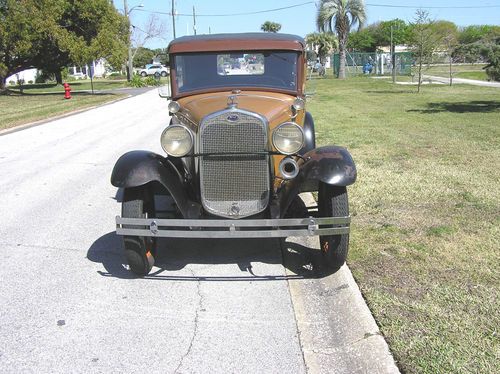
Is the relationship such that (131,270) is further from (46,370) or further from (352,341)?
(352,341)

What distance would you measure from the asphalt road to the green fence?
38577 mm

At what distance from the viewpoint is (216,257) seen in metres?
5.00

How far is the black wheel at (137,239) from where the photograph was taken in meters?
4.33

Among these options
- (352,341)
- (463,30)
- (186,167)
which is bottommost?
(352,341)

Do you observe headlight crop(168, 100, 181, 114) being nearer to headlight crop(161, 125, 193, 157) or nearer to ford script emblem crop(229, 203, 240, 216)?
headlight crop(161, 125, 193, 157)

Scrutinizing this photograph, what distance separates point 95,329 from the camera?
11.9ft

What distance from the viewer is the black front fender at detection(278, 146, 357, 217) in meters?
A: 4.18

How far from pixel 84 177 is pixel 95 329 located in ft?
17.9

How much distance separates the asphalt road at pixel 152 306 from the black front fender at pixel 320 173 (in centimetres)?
72

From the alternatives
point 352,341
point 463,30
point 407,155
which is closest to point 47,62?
point 407,155

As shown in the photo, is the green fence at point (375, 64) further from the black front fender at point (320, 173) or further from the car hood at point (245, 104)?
the black front fender at point (320, 173)

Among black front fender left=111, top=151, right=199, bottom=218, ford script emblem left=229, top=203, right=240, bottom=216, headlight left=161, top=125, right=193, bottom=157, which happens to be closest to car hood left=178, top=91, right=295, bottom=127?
headlight left=161, top=125, right=193, bottom=157

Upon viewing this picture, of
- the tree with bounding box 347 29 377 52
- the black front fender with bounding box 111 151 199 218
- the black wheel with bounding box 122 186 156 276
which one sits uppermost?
the tree with bounding box 347 29 377 52

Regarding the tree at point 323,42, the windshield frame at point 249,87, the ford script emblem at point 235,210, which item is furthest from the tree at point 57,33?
the ford script emblem at point 235,210
